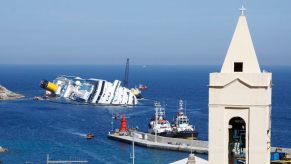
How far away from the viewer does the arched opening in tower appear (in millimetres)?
15445

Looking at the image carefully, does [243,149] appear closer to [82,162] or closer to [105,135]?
[82,162]

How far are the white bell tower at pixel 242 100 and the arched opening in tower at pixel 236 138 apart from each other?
34 cm

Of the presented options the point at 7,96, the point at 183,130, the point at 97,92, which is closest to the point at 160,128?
the point at 183,130

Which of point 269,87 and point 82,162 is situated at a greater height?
point 269,87

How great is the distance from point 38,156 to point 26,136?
13781 mm

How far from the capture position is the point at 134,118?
93312 millimetres

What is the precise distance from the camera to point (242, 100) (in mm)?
14875

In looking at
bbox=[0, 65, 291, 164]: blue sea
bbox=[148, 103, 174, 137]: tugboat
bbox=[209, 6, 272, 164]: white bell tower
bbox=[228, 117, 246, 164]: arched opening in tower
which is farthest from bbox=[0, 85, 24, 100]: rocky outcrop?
bbox=[209, 6, 272, 164]: white bell tower

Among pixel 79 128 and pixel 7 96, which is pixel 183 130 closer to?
pixel 79 128

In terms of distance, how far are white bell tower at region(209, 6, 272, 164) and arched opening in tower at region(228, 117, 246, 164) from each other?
340mm

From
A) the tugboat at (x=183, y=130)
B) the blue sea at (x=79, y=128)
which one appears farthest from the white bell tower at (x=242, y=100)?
the tugboat at (x=183, y=130)

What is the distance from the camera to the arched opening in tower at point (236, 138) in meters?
15.4

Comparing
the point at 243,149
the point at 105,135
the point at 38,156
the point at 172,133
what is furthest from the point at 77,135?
the point at 243,149

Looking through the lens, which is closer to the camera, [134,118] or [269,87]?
[269,87]
